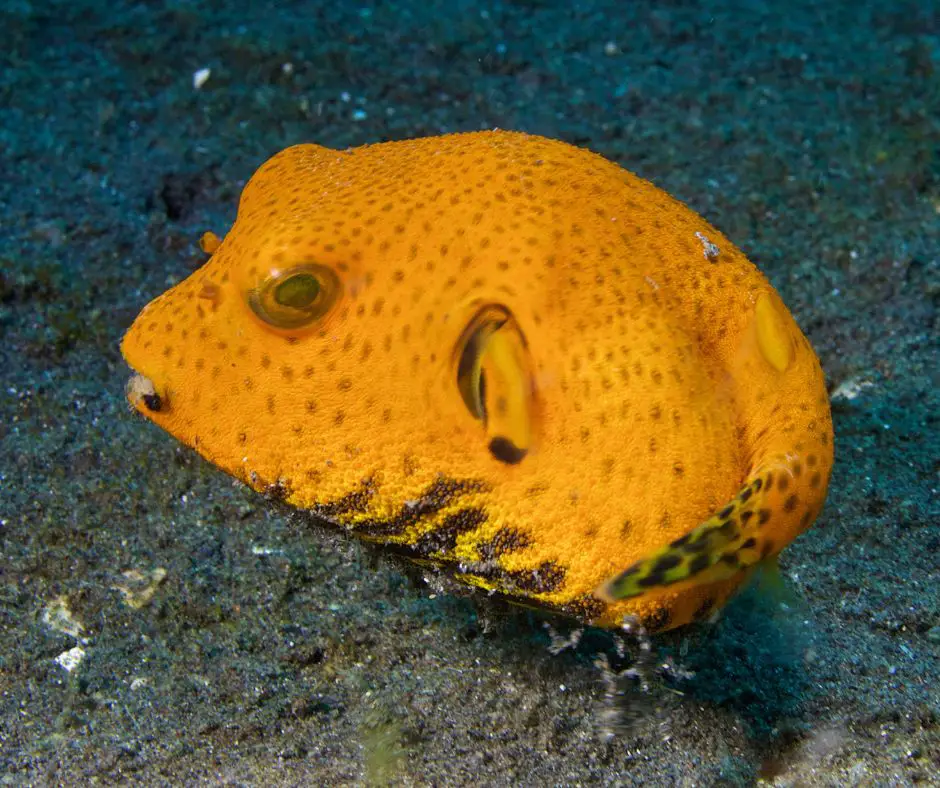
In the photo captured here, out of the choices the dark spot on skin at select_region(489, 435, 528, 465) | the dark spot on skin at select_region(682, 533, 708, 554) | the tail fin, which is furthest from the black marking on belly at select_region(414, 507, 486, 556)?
the dark spot on skin at select_region(682, 533, 708, 554)

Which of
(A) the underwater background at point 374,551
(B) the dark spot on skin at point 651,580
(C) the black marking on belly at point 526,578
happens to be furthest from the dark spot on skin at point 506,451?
(A) the underwater background at point 374,551

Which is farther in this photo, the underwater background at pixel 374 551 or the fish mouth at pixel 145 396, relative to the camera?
the underwater background at pixel 374 551

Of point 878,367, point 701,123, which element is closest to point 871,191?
point 701,123

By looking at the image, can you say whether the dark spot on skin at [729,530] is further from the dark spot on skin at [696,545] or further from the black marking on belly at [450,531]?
the black marking on belly at [450,531]

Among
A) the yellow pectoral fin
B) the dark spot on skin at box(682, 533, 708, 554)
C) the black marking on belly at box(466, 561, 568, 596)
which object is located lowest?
the black marking on belly at box(466, 561, 568, 596)

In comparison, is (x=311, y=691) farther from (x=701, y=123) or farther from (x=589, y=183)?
(x=701, y=123)

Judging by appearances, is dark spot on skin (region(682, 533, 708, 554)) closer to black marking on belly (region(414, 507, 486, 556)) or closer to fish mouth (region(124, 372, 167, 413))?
black marking on belly (region(414, 507, 486, 556))
